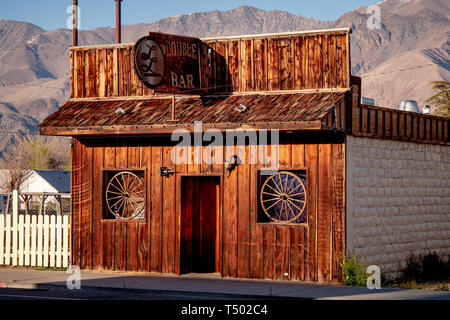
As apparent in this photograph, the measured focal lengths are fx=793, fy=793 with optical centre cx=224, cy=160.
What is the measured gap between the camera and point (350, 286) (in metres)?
16.4

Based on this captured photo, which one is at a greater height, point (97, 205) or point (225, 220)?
point (97, 205)

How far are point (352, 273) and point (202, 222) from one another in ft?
14.1

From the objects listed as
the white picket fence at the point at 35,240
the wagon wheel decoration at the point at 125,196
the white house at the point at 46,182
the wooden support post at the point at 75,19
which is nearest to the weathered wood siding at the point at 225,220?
the wagon wheel decoration at the point at 125,196

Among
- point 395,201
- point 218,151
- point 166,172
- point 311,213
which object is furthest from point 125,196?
point 395,201

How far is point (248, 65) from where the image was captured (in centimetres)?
1856

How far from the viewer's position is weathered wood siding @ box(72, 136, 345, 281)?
56.3ft

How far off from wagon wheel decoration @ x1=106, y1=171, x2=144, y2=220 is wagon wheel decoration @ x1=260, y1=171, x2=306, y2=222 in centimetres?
324

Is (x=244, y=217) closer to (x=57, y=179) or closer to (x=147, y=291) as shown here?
(x=147, y=291)

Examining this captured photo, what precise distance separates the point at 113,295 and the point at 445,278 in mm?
8917

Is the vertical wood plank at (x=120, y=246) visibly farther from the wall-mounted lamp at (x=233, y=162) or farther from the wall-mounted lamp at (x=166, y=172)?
the wall-mounted lamp at (x=233, y=162)

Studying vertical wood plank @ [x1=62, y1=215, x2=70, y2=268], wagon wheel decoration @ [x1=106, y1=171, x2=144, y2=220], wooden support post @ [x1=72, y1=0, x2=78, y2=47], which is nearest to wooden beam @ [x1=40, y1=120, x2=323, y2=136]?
wagon wheel decoration @ [x1=106, y1=171, x2=144, y2=220]

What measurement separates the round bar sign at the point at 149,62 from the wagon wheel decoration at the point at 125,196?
2875 millimetres

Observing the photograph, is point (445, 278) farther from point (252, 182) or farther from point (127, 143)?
point (127, 143)

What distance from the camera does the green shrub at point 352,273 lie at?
16.6 metres
